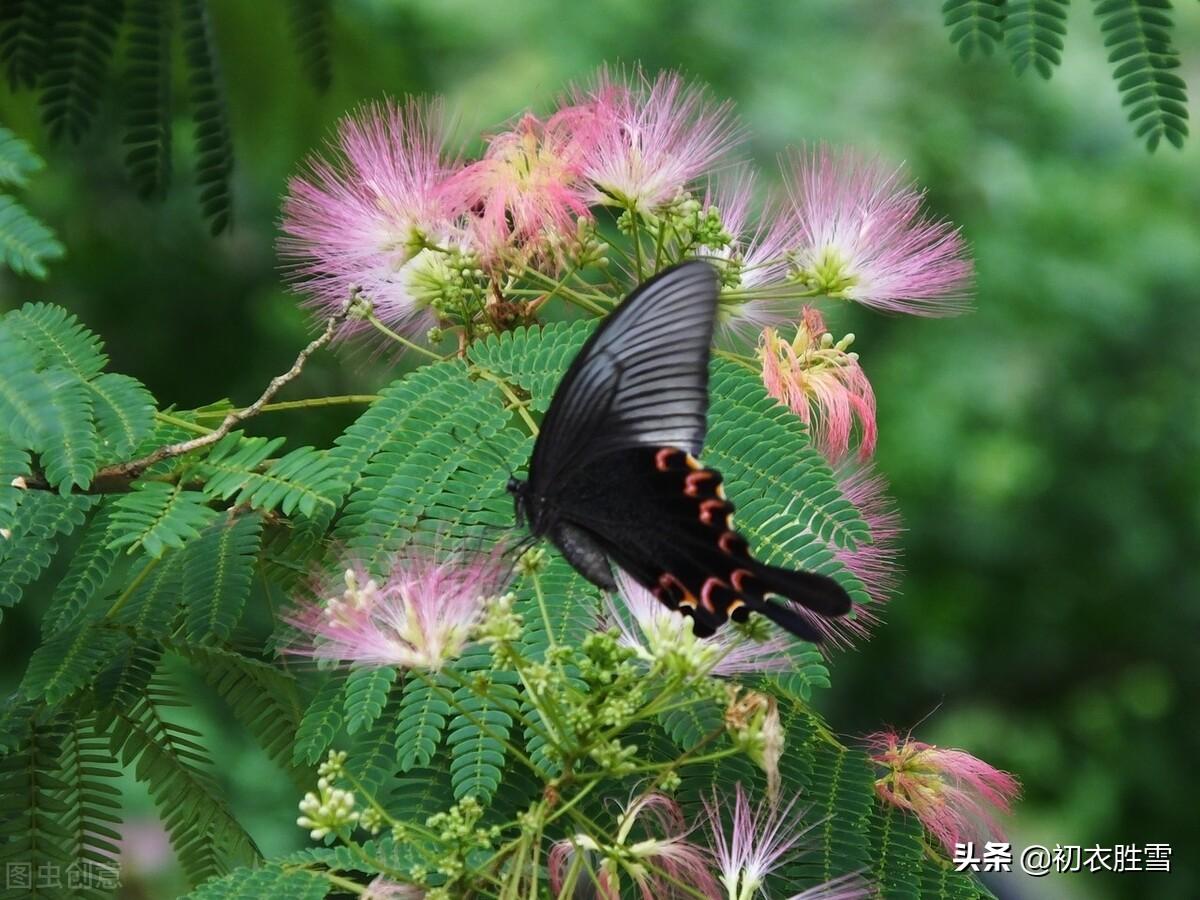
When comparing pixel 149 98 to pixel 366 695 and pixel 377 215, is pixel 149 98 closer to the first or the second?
pixel 377 215

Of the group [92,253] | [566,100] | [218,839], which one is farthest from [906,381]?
[218,839]

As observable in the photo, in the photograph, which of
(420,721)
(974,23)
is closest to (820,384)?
(420,721)

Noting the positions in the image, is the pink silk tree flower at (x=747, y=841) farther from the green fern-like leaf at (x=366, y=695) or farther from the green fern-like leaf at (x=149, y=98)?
the green fern-like leaf at (x=149, y=98)

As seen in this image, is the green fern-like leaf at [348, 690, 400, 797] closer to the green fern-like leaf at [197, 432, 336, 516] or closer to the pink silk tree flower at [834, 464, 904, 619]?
the green fern-like leaf at [197, 432, 336, 516]

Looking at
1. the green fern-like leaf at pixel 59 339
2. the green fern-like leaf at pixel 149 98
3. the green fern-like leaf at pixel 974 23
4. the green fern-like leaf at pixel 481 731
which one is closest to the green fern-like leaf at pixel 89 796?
the green fern-like leaf at pixel 59 339

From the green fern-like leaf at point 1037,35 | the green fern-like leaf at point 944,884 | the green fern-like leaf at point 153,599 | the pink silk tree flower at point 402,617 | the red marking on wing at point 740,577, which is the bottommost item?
the green fern-like leaf at point 944,884
